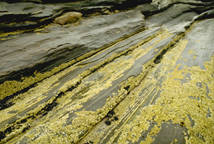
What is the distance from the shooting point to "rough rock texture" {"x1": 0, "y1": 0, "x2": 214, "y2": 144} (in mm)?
1734

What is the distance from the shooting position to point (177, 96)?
2164 mm

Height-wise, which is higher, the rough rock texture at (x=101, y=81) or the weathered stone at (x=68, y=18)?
the weathered stone at (x=68, y=18)

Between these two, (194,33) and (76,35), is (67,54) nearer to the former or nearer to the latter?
(76,35)

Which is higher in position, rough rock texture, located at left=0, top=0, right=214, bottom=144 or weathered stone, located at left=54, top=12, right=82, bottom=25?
weathered stone, located at left=54, top=12, right=82, bottom=25

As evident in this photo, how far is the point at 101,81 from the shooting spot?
2707 mm

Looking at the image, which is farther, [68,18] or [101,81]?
[68,18]

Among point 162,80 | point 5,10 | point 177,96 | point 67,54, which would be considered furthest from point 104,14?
point 177,96

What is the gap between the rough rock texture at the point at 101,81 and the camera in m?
1.73

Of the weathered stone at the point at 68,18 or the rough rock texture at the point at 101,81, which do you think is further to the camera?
the weathered stone at the point at 68,18

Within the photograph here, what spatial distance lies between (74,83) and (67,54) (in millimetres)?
959

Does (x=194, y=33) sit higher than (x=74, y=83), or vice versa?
(x=194, y=33)

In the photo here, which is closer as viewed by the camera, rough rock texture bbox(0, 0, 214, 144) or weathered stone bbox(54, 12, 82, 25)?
rough rock texture bbox(0, 0, 214, 144)

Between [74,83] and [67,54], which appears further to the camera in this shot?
[67,54]

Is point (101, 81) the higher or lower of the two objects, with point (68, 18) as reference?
lower
